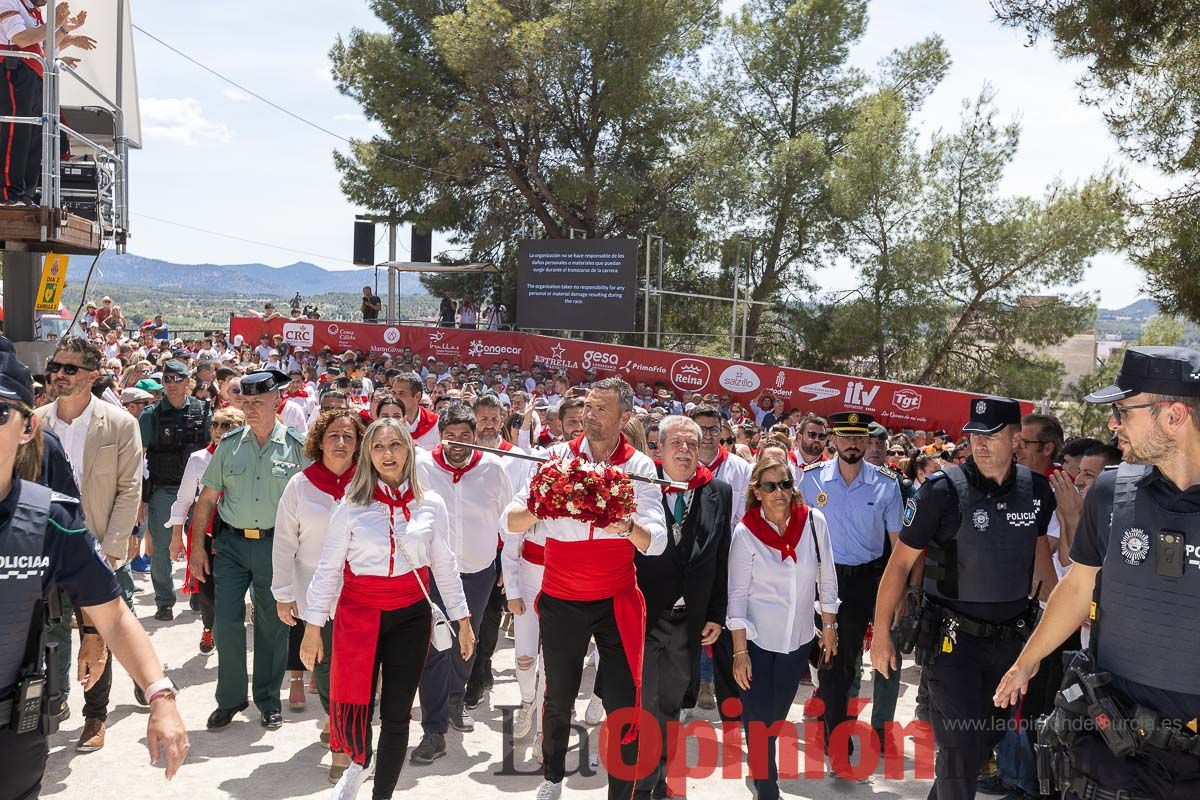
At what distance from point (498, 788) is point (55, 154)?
20.3 ft

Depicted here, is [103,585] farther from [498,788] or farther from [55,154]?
[55,154]

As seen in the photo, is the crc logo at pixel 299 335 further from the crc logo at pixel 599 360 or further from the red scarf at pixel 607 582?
the red scarf at pixel 607 582

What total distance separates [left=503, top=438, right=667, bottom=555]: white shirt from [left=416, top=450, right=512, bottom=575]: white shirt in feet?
4.72

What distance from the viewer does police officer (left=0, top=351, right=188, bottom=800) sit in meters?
2.97

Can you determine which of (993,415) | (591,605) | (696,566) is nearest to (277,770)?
(591,605)

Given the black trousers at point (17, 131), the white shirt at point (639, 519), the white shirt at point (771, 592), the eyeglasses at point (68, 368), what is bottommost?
the white shirt at point (771, 592)

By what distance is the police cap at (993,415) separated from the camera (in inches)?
199

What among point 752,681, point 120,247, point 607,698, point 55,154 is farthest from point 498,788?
point 120,247

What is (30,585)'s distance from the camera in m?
3.00

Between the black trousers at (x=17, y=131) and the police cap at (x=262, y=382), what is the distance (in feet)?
11.7

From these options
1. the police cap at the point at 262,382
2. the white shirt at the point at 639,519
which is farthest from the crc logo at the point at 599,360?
the white shirt at the point at 639,519

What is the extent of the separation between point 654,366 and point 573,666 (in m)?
17.2

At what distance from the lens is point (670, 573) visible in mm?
5504

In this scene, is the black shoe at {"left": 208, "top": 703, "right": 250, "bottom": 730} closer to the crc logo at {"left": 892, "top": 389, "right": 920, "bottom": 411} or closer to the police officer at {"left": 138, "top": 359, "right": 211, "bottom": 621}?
the police officer at {"left": 138, "top": 359, "right": 211, "bottom": 621}
